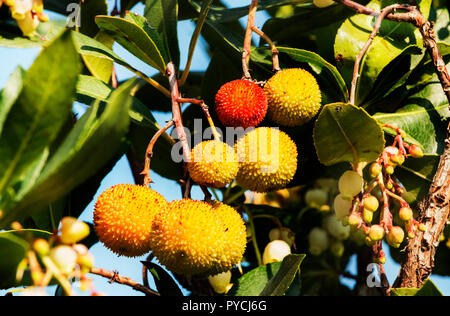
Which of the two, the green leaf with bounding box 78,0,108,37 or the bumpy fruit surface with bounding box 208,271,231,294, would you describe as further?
the green leaf with bounding box 78,0,108,37

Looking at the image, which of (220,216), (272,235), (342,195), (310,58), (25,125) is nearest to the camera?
(25,125)

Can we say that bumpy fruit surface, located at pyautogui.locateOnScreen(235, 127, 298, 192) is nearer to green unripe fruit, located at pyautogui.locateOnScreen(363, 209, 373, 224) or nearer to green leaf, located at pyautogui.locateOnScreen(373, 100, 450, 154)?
green unripe fruit, located at pyautogui.locateOnScreen(363, 209, 373, 224)

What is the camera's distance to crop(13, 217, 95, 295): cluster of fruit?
70 centimetres

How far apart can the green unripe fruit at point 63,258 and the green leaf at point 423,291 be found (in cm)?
62

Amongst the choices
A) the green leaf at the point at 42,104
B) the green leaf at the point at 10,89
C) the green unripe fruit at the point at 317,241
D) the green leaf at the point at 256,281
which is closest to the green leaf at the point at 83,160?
the green leaf at the point at 42,104

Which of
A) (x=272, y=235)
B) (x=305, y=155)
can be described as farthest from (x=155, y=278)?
(x=305, y=155)

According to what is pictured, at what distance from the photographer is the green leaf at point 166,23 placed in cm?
147

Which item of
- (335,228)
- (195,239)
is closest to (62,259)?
(195,239)

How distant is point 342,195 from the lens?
123cm

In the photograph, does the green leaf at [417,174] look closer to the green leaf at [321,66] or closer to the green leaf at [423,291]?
the green leaf at [321,66]

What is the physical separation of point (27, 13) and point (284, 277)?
78 centimetres

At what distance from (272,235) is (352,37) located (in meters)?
0.58

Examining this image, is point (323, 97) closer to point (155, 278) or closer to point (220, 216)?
point (220, 216)

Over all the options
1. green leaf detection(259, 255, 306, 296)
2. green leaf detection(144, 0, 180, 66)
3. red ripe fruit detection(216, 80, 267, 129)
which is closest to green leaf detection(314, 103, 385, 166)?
red ripe fruit detection(216, 80, 267, 129)
